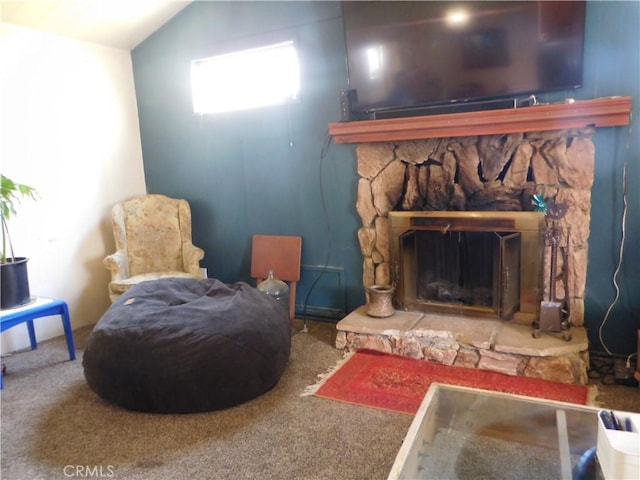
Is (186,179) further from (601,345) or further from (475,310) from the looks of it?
(601,345)

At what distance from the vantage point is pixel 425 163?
2.92 m

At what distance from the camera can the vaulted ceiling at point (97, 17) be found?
2963 millimetres

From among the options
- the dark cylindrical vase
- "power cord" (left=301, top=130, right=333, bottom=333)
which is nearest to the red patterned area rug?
"power cord" (left=301, top=130, right=333, bottom=333)

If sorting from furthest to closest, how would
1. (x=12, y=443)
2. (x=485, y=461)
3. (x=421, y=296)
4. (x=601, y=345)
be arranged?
1. (x=421, y=296)
2. (x=601, y=345)
3. (x=12, y=443)
4. (x=485, y=461)

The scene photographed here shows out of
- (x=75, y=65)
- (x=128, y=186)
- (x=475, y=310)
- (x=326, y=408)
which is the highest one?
(x=75, y=65)

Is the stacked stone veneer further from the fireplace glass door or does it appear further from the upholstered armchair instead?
the upholstered armchair

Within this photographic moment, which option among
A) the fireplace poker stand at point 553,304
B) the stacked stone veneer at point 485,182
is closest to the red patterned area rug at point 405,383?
the fireplace poker stand at point 553,304

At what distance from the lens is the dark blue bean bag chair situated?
2.10 metres

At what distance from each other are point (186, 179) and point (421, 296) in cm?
215

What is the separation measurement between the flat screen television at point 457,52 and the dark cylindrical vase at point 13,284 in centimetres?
224

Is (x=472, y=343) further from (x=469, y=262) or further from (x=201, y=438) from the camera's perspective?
(x=201, y=438)

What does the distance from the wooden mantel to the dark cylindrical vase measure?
205cm

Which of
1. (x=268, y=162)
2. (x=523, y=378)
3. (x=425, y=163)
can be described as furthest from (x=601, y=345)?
(x=268, y=162)

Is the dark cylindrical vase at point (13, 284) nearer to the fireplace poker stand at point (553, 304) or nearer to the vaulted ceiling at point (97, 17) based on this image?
the vaulted ceiling at point (97, 17)
